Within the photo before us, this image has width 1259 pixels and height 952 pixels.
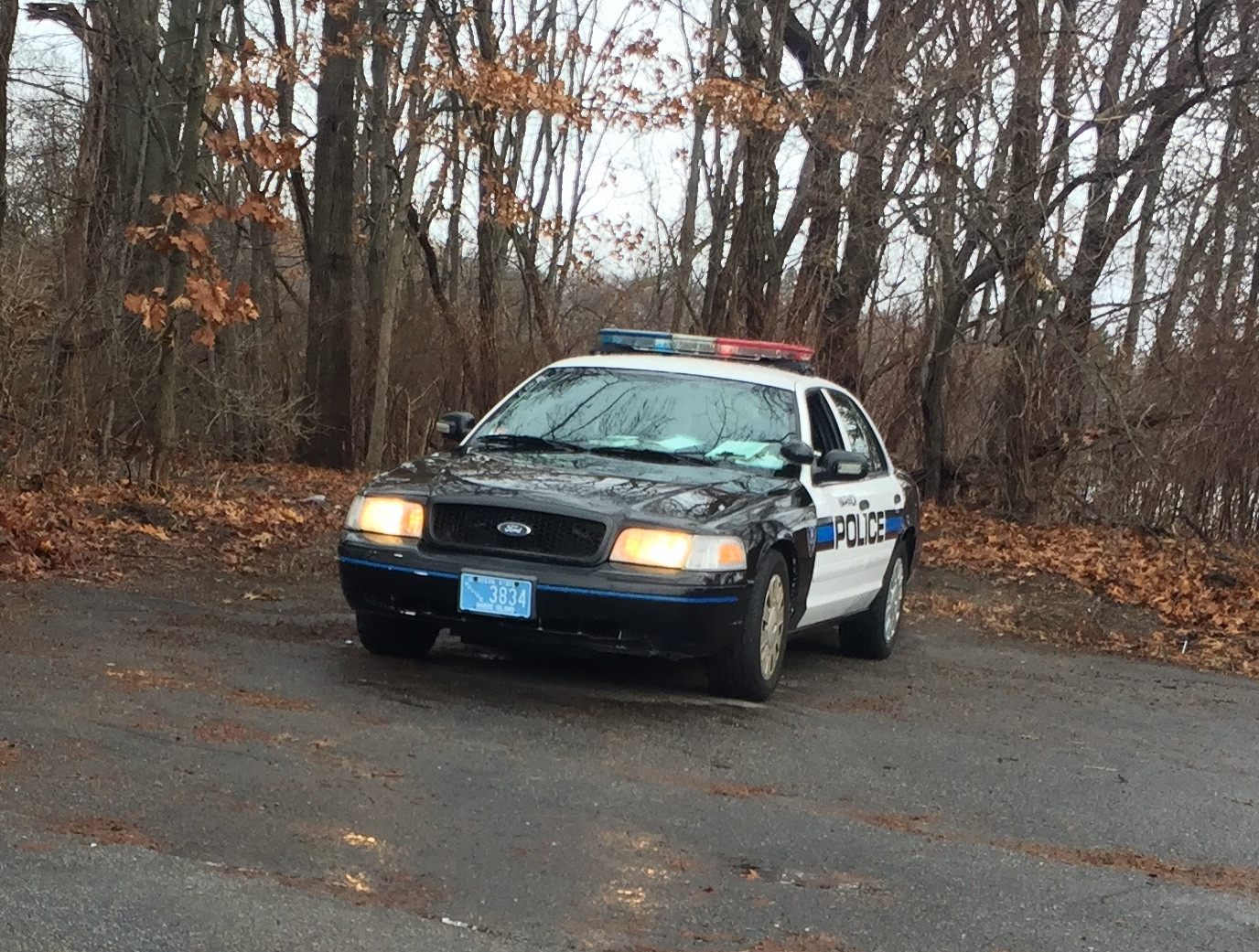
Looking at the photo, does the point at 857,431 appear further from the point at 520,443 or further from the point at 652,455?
the point at 520,443

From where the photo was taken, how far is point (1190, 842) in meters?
5.54

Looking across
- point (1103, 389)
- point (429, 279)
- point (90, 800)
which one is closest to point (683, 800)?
point (90, 800)

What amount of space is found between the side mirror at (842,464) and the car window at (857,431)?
1.00 m

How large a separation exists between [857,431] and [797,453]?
5.72ft

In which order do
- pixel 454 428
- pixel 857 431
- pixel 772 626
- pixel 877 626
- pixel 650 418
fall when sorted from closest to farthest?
pixel 772 626 → pixel 650 418 → pixel 454 428 → pixel 877 626 → pixel 857 431

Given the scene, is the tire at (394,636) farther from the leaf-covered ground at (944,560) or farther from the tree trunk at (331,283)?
the tree trunk at (331,283)

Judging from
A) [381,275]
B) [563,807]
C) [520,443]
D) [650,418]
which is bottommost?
[563,807]

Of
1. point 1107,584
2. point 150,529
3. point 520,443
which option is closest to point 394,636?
point 520,443

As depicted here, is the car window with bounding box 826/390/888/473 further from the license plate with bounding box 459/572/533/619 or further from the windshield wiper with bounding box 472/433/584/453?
the license plate with bounding box 459/572/533/619

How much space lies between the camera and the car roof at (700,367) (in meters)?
8.45

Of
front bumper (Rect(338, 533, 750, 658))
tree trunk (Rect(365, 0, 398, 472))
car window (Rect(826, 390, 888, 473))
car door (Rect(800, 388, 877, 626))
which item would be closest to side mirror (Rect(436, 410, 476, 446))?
front bumper (Rect(338, 533, 750, 658))

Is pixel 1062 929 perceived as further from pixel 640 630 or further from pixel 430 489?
pixel 430 489

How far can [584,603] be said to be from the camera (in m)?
6.68

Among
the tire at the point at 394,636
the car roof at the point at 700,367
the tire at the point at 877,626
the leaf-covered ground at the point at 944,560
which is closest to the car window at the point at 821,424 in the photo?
the car roof at the point at 700,367
